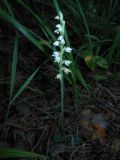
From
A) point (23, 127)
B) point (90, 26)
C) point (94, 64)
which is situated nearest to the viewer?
point (23, 127)

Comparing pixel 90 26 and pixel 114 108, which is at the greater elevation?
pixel 90 26

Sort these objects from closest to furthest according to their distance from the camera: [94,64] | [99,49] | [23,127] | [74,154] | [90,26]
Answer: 1. [74,154]
2. [23,127]
3. [94,64]
4. [99,49]
5. [90,26]

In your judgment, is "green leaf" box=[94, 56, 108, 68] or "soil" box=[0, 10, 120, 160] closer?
"soil" box=[0, 10, 120, 160]

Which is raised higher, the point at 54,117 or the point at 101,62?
the point at 101,62

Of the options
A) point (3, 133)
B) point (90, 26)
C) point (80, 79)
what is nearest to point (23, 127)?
point (3, 133)

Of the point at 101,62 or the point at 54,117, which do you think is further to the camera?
the point at 101,62

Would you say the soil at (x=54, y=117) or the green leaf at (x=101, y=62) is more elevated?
the green leaf at (x=101, y=62)

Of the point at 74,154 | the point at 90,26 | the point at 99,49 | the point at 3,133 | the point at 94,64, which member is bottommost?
the point at 74,154

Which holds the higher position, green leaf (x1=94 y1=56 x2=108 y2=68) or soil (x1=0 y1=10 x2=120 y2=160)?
green leaf (x1=94 y1=56 x2=108 y2=68)

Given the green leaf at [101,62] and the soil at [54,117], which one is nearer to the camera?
the soil at [54,117]

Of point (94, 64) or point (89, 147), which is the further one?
point (94, 64)

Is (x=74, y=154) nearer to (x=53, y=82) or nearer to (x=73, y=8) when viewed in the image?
(x=53, y=82)
